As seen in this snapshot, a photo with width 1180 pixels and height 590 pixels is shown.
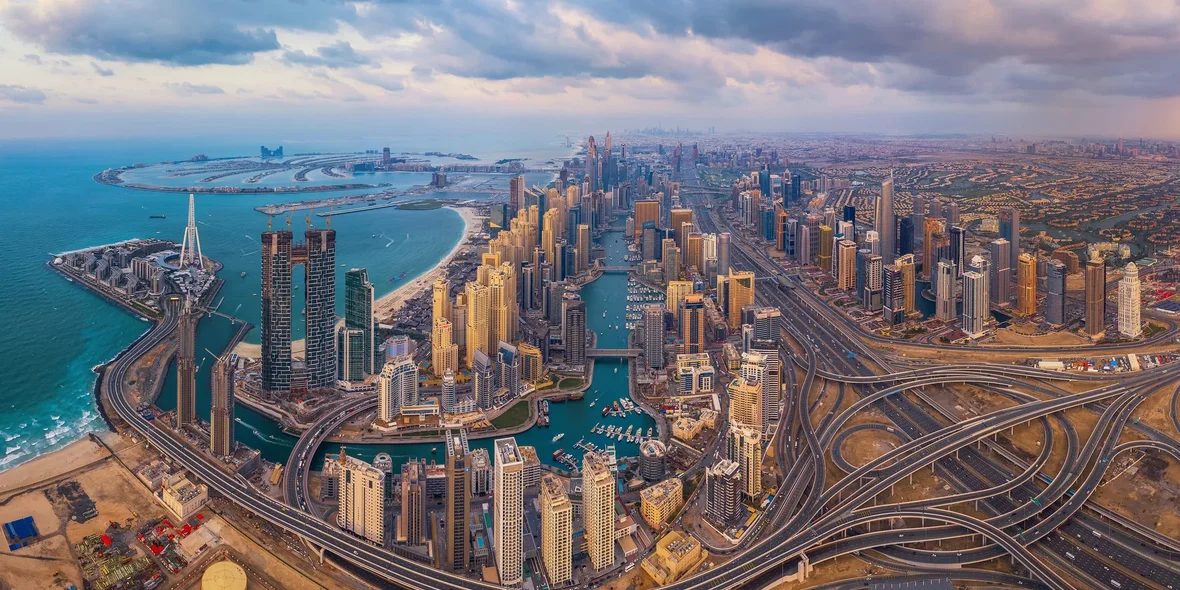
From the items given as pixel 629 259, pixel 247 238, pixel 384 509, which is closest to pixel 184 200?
pixel 247 238

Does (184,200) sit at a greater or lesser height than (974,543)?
greater

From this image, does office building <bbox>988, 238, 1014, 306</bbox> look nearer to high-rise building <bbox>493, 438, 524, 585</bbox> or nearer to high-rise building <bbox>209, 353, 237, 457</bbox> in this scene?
high-rise building <bbox>493, 438, 524, 585</bbox>

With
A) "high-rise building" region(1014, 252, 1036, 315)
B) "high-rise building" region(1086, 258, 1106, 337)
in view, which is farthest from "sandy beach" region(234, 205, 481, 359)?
"high-rise building" region(1086, 258, 1106, 337)

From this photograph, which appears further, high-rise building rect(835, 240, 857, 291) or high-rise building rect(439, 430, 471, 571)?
high-rise building rect(835, 240, 857, 291)

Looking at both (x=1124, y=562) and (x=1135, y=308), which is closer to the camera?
(x=1124, y=562)

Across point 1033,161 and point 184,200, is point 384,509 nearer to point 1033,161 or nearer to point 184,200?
point 1033,161

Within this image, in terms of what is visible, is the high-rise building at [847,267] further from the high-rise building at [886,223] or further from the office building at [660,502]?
the office building at [660,502]
